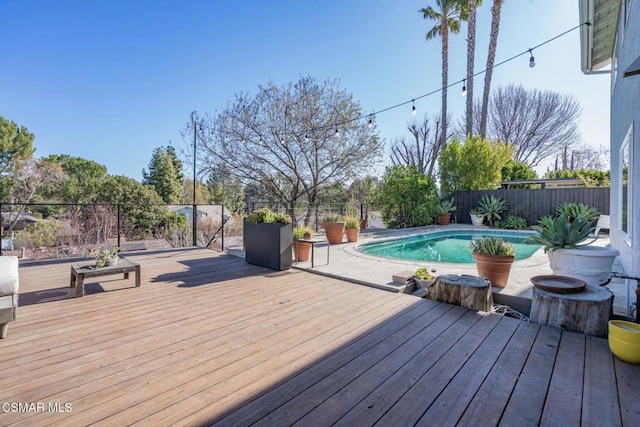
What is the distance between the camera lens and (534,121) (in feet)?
59.7

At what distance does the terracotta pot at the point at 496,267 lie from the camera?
135 inches

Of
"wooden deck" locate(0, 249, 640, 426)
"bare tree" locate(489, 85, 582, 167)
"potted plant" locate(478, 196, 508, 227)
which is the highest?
"bare tree" locate(489, 85, 582, 167)

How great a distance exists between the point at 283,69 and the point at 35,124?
1395 cm

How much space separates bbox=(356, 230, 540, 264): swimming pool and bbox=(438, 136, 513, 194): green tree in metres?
2.68

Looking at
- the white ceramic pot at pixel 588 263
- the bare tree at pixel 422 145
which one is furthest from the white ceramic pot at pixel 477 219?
the white ceramic pot at pixel 588 263

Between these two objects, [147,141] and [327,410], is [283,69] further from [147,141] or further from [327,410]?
[327,410]

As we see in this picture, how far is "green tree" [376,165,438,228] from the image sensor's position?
10.4m

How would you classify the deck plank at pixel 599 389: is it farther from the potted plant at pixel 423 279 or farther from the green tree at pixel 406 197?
the green tree at pixel 406 197

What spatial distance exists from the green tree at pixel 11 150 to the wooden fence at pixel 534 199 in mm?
19574

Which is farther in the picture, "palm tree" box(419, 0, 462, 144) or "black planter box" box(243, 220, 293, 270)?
"palm tree" box(419, 0, 462, 144)

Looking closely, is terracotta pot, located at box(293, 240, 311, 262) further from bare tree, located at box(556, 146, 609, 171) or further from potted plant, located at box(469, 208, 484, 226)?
bare tree, located at box(556, 146, 609, 171)

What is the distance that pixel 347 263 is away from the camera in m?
5.00

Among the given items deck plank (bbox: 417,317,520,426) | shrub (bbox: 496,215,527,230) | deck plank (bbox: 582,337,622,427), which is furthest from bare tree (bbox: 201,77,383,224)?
deck plank (bbox: 582,337,622,427)

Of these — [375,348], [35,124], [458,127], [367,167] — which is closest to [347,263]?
[375,348]
